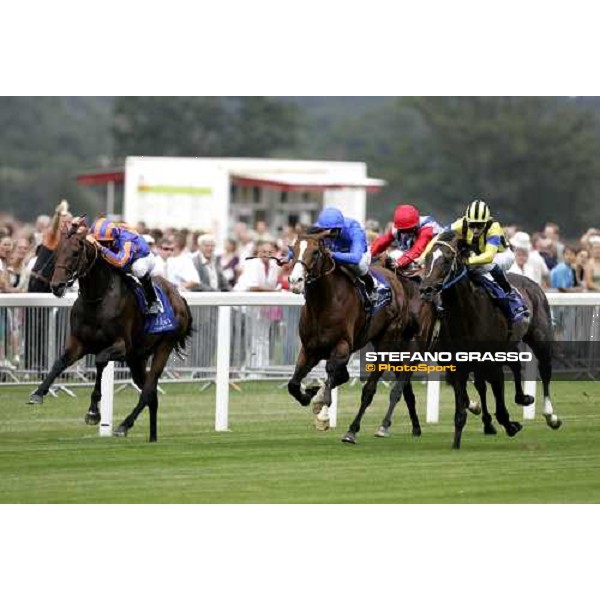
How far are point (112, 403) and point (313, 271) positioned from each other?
250 centimetres

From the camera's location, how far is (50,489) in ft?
40.8

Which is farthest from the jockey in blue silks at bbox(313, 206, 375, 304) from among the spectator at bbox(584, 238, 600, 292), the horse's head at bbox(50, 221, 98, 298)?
the spectator at bbox(584, 238, 600, 292)

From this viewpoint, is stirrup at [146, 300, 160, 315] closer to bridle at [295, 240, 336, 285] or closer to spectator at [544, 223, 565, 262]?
bridle at [295, 240, 336, 285]

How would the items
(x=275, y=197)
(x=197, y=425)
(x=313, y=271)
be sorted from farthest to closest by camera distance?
(x=275, y=197)
(x=197, y=425)
(x=313, y=271)

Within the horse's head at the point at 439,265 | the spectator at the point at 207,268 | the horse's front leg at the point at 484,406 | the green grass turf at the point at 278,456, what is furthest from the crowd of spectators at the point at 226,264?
the horse's head at the point at 439,265

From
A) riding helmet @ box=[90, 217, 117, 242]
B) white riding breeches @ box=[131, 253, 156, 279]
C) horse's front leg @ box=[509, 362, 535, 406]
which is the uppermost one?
riding helmet @ box=[90, 217, 117, 242]


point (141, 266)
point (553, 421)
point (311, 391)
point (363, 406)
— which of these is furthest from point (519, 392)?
point (141, 266)

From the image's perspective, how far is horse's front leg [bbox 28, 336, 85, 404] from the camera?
14.7 meters

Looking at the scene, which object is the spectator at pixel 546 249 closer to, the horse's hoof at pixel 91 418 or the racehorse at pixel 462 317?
the racehorse at pixel 462 317

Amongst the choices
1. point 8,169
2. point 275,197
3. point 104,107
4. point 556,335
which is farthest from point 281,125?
point 556,335

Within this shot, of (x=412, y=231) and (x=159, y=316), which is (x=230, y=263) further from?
(x=412, y=231)

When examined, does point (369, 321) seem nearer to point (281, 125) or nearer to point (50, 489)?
point (50, 489)

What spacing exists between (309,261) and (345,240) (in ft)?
2.41

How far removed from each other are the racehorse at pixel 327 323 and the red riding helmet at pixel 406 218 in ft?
2.29
